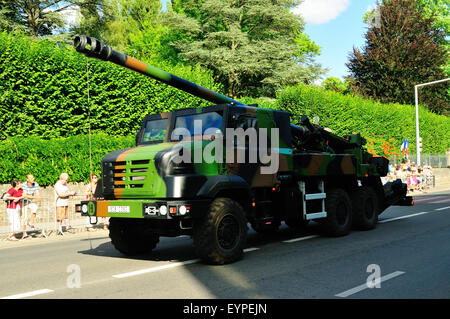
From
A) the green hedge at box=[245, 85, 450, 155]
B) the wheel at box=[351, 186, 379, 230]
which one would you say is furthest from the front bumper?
the green hedge at box=[245, 85, 450, 155]

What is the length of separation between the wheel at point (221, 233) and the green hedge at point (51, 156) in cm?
975

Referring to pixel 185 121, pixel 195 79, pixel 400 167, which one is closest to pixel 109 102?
pixel 195 79

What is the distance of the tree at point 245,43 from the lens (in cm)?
3053

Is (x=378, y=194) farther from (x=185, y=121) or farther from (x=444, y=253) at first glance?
(x=185, y=121)

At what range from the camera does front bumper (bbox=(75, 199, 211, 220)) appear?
6.70 metres

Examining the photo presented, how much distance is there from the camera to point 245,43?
1222 inches

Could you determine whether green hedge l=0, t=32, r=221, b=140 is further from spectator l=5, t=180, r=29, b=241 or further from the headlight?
the headlight

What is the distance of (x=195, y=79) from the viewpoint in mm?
23000

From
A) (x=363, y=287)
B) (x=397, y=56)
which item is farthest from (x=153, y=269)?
(x=397, y=56)

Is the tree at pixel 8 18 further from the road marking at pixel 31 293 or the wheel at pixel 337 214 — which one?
the road marking at pixel 31 293

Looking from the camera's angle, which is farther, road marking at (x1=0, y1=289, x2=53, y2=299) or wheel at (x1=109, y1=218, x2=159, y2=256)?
wheel at (x1=109, y1=218, x2=159, y2=256)

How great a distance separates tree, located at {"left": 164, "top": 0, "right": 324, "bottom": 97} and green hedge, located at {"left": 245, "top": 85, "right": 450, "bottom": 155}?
3796mm

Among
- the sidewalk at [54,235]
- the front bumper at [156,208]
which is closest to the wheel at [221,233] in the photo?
the front bumper at [156,208]

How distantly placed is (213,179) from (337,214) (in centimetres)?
388
